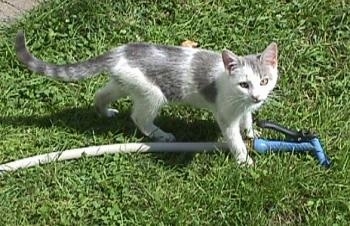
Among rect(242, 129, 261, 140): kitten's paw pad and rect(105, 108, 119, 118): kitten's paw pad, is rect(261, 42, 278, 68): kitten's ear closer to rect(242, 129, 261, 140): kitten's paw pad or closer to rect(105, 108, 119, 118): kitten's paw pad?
rect(242, 129, 261, 140): kitten's paw pad

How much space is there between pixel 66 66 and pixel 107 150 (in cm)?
53

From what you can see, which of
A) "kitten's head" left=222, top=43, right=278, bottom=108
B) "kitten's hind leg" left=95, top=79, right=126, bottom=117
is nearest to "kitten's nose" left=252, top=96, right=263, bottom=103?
"kitten's head" left=222, top=43, right=278, bottom=108

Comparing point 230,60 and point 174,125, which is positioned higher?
point 230,60

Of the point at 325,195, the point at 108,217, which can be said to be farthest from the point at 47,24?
the point at 325,195

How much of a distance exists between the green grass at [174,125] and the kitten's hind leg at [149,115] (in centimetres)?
9

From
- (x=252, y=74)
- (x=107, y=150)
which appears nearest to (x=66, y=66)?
(x=107, y=150)

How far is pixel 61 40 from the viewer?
18.1 feet

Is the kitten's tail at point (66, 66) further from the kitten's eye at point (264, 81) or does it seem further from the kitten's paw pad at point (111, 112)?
the kitten's eye at point (264, 81)

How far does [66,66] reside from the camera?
4.78m

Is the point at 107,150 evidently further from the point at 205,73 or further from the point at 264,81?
the point at 264,81

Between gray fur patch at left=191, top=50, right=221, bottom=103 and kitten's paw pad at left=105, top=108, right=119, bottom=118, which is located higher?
gray fur patch at left=191, top=50, right=221, bottom=103

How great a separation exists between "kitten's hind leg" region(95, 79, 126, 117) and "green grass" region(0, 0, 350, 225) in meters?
0.06

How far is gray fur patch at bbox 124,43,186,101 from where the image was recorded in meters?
4.64

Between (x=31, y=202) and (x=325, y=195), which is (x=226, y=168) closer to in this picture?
(x=325, y=195)
